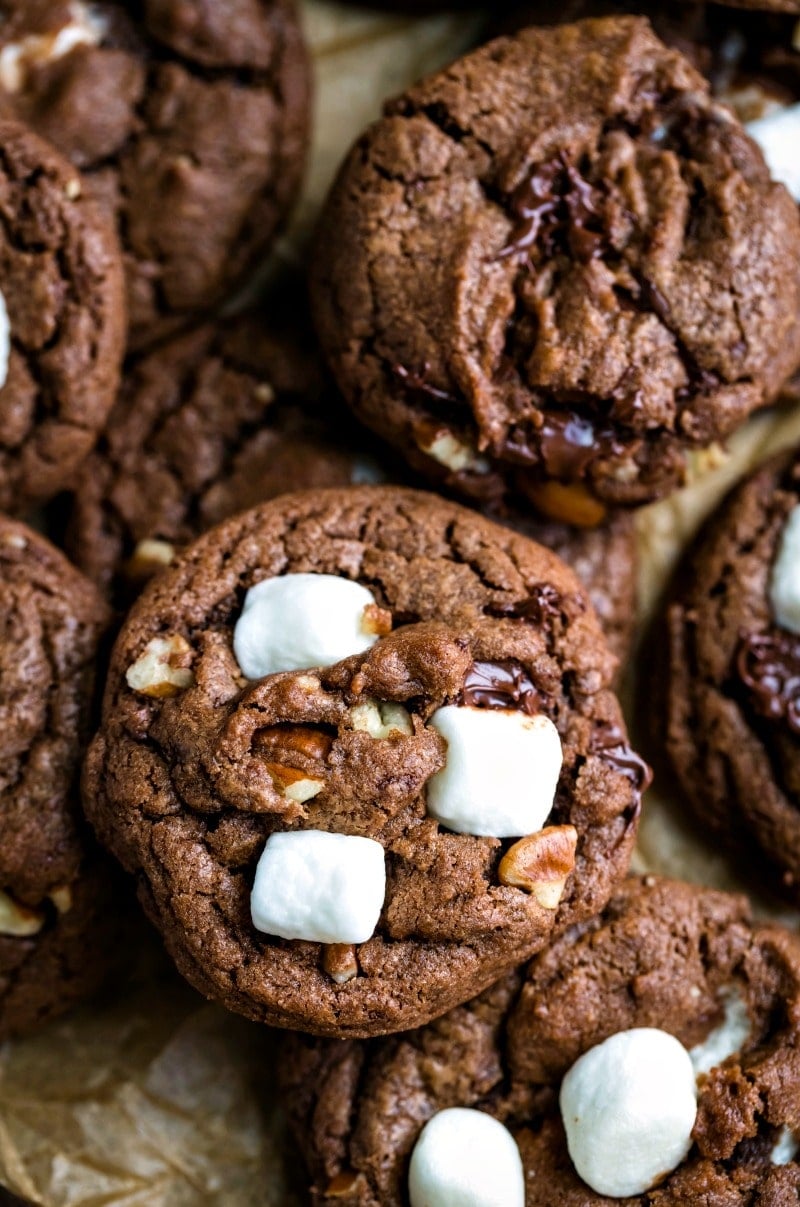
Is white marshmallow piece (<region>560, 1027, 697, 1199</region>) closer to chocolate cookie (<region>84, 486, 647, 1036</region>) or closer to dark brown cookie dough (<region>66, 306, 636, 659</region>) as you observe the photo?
chocolate cookie (<region>84, 486, 647, 1036</region>)

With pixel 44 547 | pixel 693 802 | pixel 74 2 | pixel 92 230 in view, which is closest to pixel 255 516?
pixel 44 547

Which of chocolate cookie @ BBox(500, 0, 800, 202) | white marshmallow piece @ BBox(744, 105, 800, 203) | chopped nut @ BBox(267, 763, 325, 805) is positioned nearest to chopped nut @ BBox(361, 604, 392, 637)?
chopped nut @ BBox(267, 763, 325, 805)

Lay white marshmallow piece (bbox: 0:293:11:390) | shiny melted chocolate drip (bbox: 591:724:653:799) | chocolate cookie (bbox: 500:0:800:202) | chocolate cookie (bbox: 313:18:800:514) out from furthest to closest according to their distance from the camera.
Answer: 1. chocolate cookie (bbox: 500:0:800:202)
2. white marshmallow piece (bbox: 0:293:11:390)
3. chocolate cookie (bbox: 313:18:800:514)
4. shiny melted chocolate drip (bbox: 591:724:653:799)

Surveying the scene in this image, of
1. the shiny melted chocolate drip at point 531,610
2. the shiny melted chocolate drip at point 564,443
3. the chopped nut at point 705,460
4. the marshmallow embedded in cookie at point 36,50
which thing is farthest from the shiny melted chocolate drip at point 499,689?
the marshmallow embedded in cookie at point 36,50

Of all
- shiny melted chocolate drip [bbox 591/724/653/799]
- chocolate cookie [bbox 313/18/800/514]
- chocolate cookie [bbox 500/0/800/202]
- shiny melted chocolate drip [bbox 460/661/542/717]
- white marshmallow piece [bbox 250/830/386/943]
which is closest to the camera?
white marshmallow piece [bbox 250/830/386/943]

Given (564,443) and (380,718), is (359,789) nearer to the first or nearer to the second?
(380,718)

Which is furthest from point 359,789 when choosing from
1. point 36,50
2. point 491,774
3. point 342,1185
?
point 36,50
